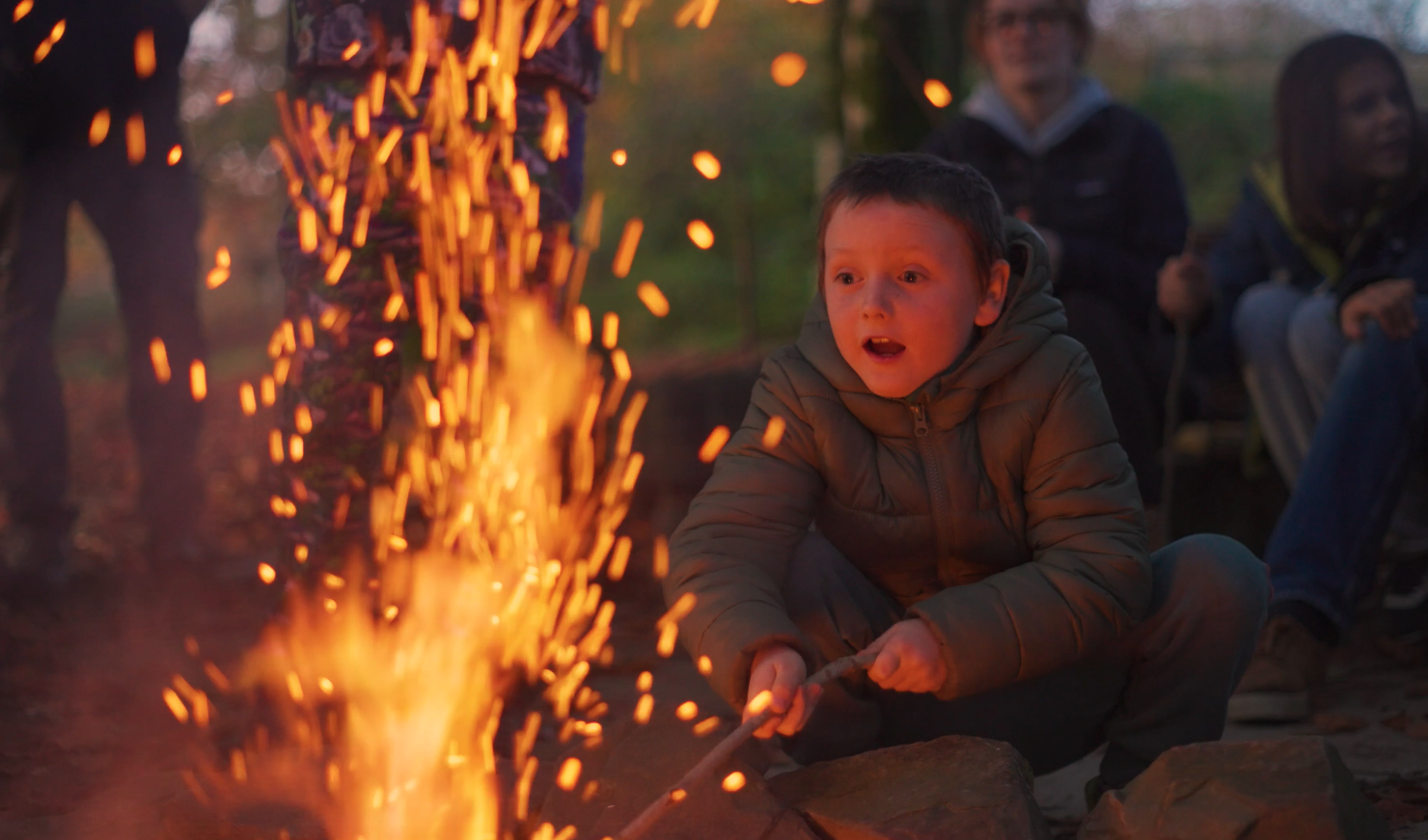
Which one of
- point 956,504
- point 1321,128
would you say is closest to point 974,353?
point 956,504

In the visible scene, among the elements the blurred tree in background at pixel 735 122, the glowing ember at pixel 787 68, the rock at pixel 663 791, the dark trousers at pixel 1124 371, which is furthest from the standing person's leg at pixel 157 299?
the glowing ember at pixel 787 68

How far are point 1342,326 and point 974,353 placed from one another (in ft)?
5.47

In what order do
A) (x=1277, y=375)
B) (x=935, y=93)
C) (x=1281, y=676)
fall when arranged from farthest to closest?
(x=935, y=93) < (x=1277, y=375) < (x=1281, y=676)

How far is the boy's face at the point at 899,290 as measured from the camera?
2.09m

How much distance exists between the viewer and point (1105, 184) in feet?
12.4

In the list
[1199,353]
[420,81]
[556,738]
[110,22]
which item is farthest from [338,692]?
[1199,353]

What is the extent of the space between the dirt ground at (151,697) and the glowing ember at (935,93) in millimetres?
2891

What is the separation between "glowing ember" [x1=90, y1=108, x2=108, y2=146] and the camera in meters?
3.79

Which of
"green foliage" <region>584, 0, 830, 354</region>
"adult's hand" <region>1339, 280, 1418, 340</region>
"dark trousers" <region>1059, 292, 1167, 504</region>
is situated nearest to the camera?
"adult's hand" <region>1339, 280, 1418, 340</region>

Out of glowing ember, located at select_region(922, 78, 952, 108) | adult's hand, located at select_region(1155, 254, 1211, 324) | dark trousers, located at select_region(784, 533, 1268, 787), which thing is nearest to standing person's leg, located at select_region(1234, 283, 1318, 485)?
adult's hand, located at select_region(1155, 254, 1211, 324)

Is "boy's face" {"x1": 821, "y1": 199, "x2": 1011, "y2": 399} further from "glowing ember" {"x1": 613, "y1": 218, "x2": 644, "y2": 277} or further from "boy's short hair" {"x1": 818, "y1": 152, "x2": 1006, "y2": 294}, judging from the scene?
"glowing ember" {"x1": 613, "y1": 218, "x2": 644, "y2": 277}

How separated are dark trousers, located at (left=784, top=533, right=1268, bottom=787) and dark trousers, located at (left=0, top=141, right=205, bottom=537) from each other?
2.66 m

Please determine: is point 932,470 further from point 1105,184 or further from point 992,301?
point 1105,184

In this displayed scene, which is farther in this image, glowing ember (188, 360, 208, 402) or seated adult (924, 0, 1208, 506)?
glowing ember (188, 360, 208, 402)
